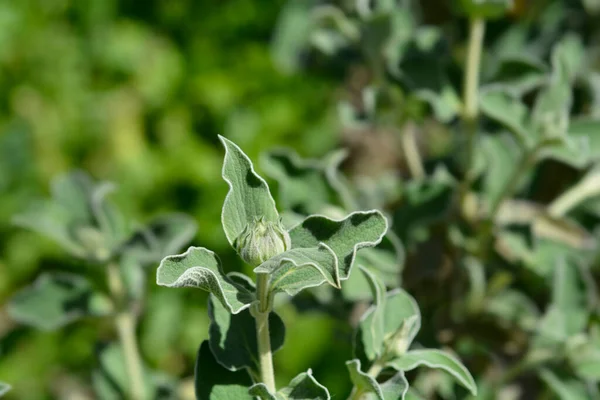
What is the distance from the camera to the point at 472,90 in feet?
3.10

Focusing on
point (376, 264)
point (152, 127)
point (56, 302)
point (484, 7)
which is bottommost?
point (152, 127)

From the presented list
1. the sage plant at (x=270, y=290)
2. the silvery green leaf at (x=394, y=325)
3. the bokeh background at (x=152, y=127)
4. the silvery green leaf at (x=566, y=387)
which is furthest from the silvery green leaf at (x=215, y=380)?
the bokeh background at (x=152, y=127)

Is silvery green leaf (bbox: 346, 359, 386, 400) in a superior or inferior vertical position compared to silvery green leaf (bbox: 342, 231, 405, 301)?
superior

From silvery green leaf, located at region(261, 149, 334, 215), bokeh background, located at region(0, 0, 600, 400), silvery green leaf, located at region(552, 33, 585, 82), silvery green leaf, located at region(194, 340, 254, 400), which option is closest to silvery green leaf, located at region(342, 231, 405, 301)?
silvery green leaf, located at region(261, 149, 334, 215)

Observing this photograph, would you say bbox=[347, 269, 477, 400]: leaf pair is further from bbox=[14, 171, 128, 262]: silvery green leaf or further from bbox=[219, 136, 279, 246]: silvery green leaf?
bbox=[14, 171, 128, 262]: silvery green leaf

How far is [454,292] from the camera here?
103cm

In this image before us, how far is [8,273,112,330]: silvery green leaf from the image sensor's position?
901mm

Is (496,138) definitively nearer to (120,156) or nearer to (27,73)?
(120,156)

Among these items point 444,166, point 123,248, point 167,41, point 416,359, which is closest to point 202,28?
point 167,41

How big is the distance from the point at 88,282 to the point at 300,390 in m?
0.42

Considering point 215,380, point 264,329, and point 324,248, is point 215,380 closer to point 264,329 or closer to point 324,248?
point 264,329

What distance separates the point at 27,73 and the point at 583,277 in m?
1.68

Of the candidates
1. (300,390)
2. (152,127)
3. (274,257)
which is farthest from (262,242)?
(152,127)

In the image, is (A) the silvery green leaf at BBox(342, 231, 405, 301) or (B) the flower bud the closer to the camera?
(B) the flower bud
